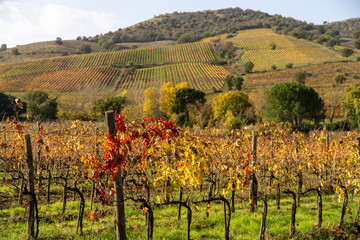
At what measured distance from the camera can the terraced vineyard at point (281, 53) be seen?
66438mm

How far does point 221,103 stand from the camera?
33.2 m

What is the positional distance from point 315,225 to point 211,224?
2.29m

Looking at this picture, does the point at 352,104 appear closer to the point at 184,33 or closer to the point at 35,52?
the point at 35,52

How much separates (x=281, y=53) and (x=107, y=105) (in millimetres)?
61377

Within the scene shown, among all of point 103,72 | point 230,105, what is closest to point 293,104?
point 230,105

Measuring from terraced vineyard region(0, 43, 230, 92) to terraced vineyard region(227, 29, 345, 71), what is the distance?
1255 cm

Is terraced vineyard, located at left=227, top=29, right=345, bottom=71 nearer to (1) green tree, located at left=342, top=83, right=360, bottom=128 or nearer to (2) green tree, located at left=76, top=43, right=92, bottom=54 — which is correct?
(1) green tree, located at left=342, top=83, right=360, bottom=128

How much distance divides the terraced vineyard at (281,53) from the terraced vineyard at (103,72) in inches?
494

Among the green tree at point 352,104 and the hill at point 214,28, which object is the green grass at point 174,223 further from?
the hill at point 214,28

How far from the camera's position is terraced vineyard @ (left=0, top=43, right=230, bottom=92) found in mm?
57162

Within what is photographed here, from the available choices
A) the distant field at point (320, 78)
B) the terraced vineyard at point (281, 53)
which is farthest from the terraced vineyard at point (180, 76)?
the terraced vineyard at point (281, 53)

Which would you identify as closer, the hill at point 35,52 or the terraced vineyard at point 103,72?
the terraced vineyard at point 103,72

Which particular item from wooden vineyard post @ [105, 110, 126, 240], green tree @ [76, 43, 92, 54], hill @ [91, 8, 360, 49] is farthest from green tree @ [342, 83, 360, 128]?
green tree @ [76, 43, 92, 54]

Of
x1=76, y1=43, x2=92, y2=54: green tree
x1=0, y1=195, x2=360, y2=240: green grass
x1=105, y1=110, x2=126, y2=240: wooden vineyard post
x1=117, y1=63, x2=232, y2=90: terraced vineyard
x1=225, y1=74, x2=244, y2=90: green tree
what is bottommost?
x1=0, y1=195, x2=360, y2=240: green grass
